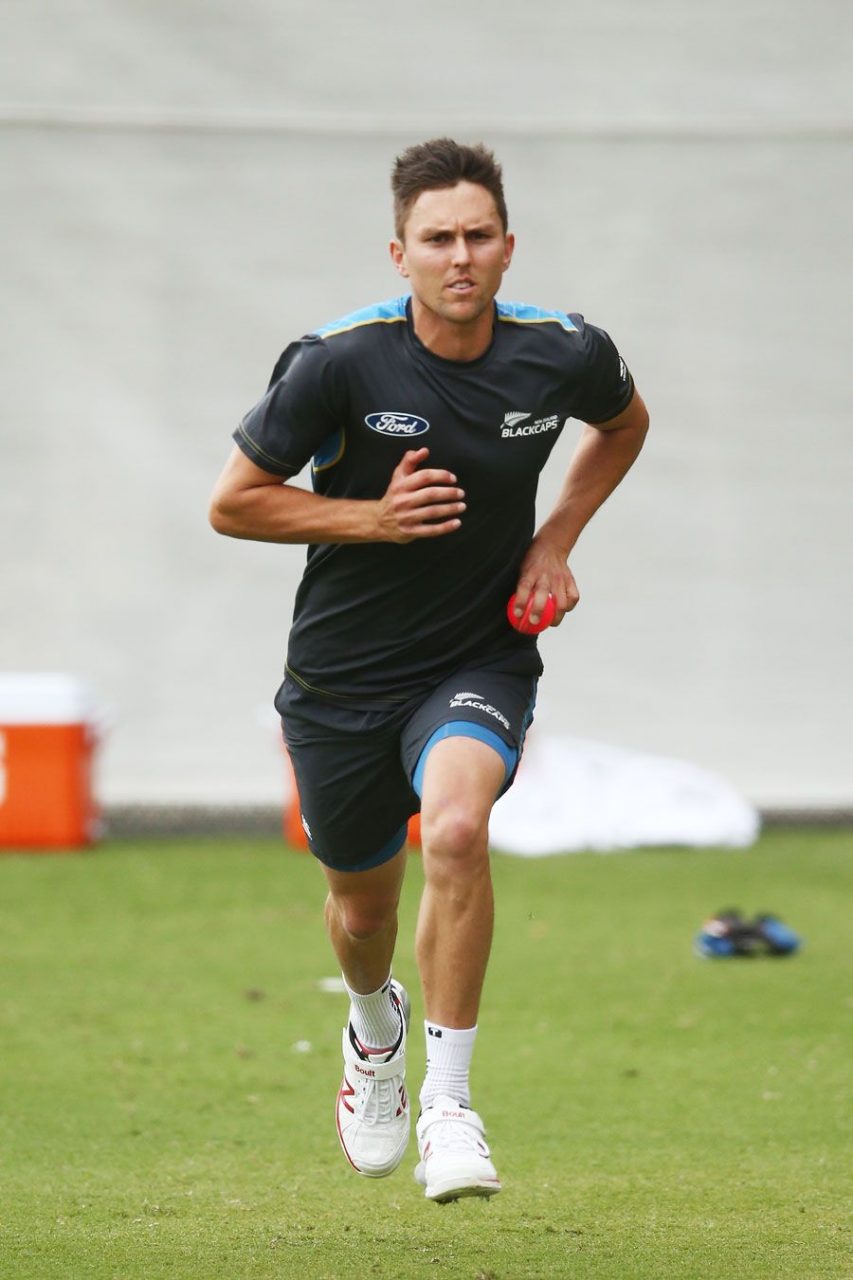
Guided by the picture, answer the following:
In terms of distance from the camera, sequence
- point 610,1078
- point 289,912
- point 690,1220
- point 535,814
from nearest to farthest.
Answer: point 690,1220, point 610,1078, point 289,912, point 535,814

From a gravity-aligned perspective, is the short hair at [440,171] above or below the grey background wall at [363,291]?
above

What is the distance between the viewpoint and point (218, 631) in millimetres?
10133

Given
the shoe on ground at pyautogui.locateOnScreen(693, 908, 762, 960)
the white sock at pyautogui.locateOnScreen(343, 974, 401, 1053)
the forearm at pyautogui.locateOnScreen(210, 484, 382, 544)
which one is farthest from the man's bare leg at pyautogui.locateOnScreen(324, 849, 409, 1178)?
the shoe on ground at pyautogui.locateOnScreen(693, 908, 762, 960)

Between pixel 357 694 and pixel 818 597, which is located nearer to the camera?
pixel 357 694

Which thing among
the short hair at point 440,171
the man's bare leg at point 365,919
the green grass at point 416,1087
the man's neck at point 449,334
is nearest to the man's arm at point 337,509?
the man's neck at point 449,334

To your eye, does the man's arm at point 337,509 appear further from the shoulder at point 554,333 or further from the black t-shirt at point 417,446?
the shoulder at point 554,333

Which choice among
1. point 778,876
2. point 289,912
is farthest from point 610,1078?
point 778,876

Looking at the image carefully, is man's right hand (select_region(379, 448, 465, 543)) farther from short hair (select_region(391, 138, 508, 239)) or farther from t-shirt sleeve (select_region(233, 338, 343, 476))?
short hair (select_region(391, 138, 508, 239))

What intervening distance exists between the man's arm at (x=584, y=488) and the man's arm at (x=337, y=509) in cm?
31

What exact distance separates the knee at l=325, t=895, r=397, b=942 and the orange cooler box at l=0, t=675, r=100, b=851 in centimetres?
522

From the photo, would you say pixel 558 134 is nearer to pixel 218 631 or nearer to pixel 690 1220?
pixel 218 631

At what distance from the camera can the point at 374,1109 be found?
4418 millimetres

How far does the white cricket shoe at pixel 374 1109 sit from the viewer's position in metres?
4.32

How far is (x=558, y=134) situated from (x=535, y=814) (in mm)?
3635
